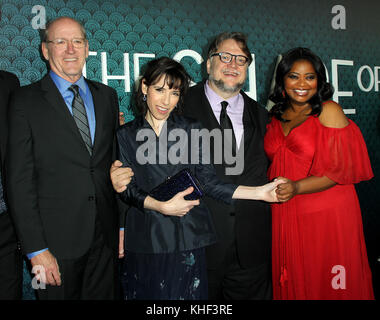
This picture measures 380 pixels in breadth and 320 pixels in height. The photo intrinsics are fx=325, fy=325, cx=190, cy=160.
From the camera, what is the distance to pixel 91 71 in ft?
8.67

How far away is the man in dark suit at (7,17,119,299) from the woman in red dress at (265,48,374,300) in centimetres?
110

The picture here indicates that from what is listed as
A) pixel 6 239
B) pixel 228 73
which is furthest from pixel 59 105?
pixel 228 73

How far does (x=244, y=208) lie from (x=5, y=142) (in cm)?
139

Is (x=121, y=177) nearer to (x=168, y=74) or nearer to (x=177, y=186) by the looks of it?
(x=177, y=186)

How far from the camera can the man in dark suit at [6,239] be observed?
1.72 m

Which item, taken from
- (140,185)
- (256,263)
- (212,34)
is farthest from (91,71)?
(256,263)

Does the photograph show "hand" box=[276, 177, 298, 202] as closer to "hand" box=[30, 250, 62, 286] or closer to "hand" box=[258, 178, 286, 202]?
"hand" box=[258, 178, 286, 202]

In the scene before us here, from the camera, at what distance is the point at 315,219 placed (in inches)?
81.6

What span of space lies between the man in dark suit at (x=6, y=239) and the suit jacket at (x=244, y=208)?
100 centimetres

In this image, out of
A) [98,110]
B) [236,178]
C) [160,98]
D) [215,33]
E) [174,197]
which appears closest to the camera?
[174,197]

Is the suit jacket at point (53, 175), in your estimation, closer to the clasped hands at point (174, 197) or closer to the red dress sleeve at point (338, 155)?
the clasped hands at point (174, 197)

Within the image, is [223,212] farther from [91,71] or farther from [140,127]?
[91,71]

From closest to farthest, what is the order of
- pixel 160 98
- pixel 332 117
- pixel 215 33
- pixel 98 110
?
pixel 160 98 < pixel 98 110 < pixel 332 117 < pixel 215 33

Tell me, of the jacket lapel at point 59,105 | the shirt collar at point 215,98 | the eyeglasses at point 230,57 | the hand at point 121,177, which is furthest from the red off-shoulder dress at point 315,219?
the jacket lapel at point 59,105
